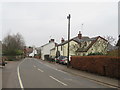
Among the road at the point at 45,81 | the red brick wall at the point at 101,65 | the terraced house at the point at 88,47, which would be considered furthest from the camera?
the terraced house at the point at 88,47

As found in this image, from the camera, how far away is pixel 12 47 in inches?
2645

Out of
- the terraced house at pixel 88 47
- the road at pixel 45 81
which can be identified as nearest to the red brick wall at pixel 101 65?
the road at pixel 45 81

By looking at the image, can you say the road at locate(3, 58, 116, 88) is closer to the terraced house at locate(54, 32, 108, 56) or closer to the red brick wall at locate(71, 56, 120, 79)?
the red brick wall at locate(71, 56, 120, 79)

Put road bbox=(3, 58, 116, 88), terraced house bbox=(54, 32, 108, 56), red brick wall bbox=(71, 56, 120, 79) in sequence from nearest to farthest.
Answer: road bbox=(3, 58, 116, 88)
red brick wall bbox=(71, 56, 120, 79)
terraced house bbox=(54, 32, 108, 56)

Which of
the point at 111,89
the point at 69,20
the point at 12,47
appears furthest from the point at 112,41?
the point at 12,47

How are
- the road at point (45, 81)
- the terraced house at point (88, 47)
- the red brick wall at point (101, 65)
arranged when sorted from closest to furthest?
1. the road at point (45, 81)
2. the red brick wall at point (101, 65)
3. the terraced house at point (88, 47)

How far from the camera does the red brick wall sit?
16.6 metres

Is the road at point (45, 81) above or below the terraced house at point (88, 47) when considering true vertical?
below

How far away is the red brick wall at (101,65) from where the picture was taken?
16.6 metres

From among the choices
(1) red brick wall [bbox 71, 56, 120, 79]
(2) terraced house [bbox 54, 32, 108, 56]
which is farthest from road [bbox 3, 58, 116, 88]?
(2) terraced house [bbox 54, 32, 108, 56]

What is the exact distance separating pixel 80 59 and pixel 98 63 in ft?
19.4

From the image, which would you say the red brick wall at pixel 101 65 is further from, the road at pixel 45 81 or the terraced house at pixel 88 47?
the terraced house at pixel 88 47

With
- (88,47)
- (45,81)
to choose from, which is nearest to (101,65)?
(45,81)

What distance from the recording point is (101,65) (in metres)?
19.6
